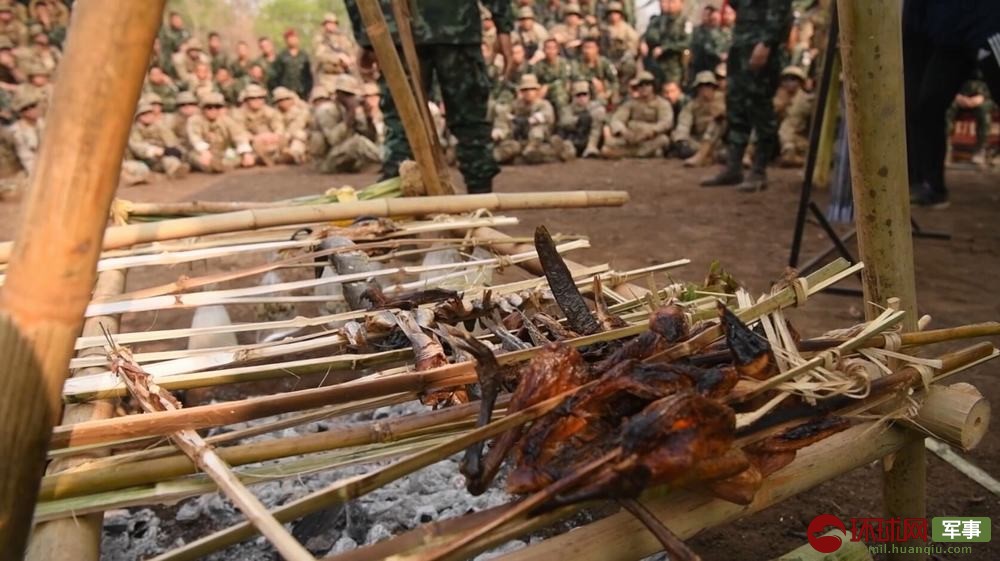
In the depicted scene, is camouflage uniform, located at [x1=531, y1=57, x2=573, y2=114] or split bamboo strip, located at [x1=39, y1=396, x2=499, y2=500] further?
camouflage uniform, located at [x1=531, y1=57, x2=573, y2=114]

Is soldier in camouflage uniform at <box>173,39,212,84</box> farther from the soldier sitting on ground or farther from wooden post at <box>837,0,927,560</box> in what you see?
wooden post at <box>837,0,927,560</box>

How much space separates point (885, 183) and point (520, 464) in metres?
1.04

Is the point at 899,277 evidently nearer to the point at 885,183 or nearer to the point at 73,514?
the point at 885,183

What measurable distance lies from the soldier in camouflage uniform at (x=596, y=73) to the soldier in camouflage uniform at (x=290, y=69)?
5.84m

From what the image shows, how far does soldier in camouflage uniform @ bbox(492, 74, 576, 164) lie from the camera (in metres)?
10.5

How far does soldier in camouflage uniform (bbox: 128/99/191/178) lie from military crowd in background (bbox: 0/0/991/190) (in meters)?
0.02

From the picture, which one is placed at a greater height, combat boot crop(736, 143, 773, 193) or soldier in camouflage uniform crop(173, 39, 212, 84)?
soldier in camouflage uniform crop(173, 39, 212, 84)

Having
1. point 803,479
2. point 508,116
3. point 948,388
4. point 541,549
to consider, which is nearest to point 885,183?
point 948,388

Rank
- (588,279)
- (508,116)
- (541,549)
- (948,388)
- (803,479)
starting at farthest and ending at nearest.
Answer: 1. (508,116)
2. (588,279)
3. (948,388)
4. (803,479)
5. (541,549)

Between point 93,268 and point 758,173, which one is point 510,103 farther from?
point 93,268

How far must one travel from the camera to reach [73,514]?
1241 millimetres

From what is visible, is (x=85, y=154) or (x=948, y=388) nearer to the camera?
(x=85, y=154)

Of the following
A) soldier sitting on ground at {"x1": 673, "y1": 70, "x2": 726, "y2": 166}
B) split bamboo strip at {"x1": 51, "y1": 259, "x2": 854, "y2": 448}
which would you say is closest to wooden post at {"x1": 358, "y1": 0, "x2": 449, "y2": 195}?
split bamboo strip at {"x1": 51, "y1": 259, "x2": 854, "y2": 448}

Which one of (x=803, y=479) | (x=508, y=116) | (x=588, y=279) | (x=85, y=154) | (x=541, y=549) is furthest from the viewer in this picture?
(x=508, y=116)
